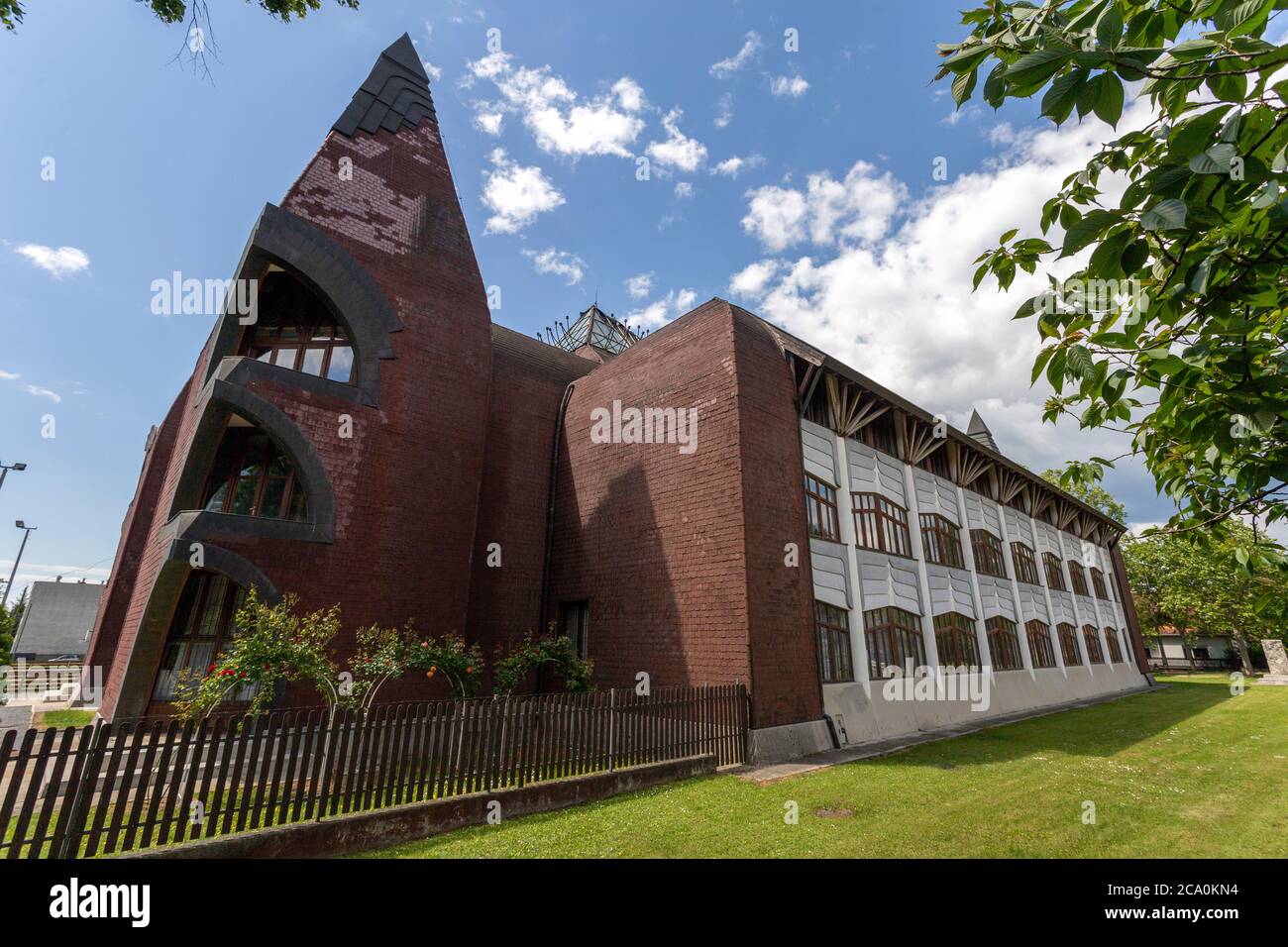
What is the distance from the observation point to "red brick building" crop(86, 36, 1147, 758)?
1181 cm

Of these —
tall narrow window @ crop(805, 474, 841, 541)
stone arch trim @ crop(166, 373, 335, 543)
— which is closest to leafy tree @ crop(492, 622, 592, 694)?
stone arch trim @ crop(166, 373, 335, 543)

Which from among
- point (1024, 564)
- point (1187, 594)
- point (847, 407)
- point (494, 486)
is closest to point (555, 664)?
point (494, 486)

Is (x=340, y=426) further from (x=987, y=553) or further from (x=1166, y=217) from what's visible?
(x=987, y=553)

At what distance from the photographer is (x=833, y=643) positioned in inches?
540

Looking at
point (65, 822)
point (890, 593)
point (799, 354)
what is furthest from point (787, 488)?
point (65, 822)

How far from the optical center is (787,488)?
13492mm

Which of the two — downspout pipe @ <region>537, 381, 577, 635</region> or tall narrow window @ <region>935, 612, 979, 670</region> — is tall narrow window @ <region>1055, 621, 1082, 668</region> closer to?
tall narrow window @ <region>935, 612, 979, 670</region>

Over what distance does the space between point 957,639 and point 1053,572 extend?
13.9m

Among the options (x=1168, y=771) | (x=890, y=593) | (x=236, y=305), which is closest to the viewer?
(x=1168, y=771)

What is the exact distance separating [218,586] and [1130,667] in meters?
42.9

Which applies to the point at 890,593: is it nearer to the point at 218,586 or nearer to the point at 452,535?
the point at 452,535

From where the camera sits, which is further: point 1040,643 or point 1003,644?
point 1040,643

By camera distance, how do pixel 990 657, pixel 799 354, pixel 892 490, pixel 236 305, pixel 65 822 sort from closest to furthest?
pixel 65 822 < pixel 236 305 < pixel 799 354 < pixel 892 490 < pixel 990 657

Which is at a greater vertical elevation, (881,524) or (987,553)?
(987,553)
